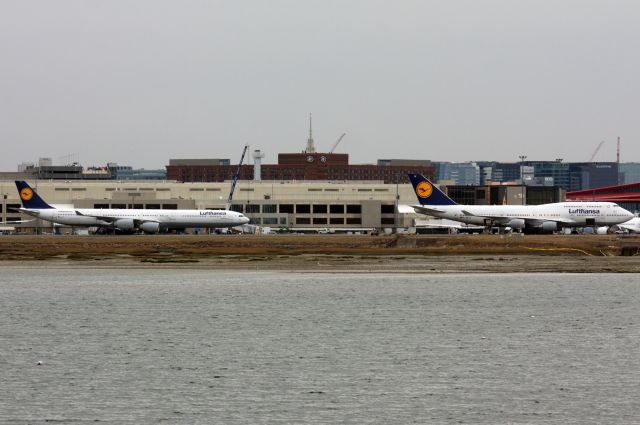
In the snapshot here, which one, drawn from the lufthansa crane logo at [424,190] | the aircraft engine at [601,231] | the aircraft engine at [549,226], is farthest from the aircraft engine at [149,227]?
the aircraft engine at [601,231]

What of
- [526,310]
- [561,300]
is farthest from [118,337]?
[561,300]

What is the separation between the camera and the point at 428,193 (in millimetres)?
178125

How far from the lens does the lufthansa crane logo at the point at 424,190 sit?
178 metres

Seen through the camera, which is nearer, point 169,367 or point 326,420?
point 326,420

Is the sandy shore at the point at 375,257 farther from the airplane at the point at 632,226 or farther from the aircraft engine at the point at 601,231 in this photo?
the airplane at the point at 632,226

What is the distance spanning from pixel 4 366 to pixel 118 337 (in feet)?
22.4

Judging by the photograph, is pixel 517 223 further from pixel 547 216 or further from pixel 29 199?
pixel 29 199

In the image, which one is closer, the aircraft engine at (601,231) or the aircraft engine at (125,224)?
the aircraft engine at (125,224)

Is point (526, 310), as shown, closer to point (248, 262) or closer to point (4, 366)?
point (4, 366)

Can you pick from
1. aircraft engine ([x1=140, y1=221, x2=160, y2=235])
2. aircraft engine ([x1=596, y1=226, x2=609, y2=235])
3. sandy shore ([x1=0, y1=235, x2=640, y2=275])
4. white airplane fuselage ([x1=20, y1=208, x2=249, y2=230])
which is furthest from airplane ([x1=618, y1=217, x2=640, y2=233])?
aircraft engine ([x1=140, y1=221, x2=160, y2=235])

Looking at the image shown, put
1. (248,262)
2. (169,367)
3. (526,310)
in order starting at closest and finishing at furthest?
(169,367), (526,310), (248,262)

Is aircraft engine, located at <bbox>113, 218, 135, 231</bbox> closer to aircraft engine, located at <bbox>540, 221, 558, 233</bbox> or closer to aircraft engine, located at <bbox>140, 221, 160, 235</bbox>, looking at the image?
aircraft engine, located at <bbox>140, 221, 160, 235</bbox>

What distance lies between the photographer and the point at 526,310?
49562 mm

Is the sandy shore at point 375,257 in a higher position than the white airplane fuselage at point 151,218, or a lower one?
lower
